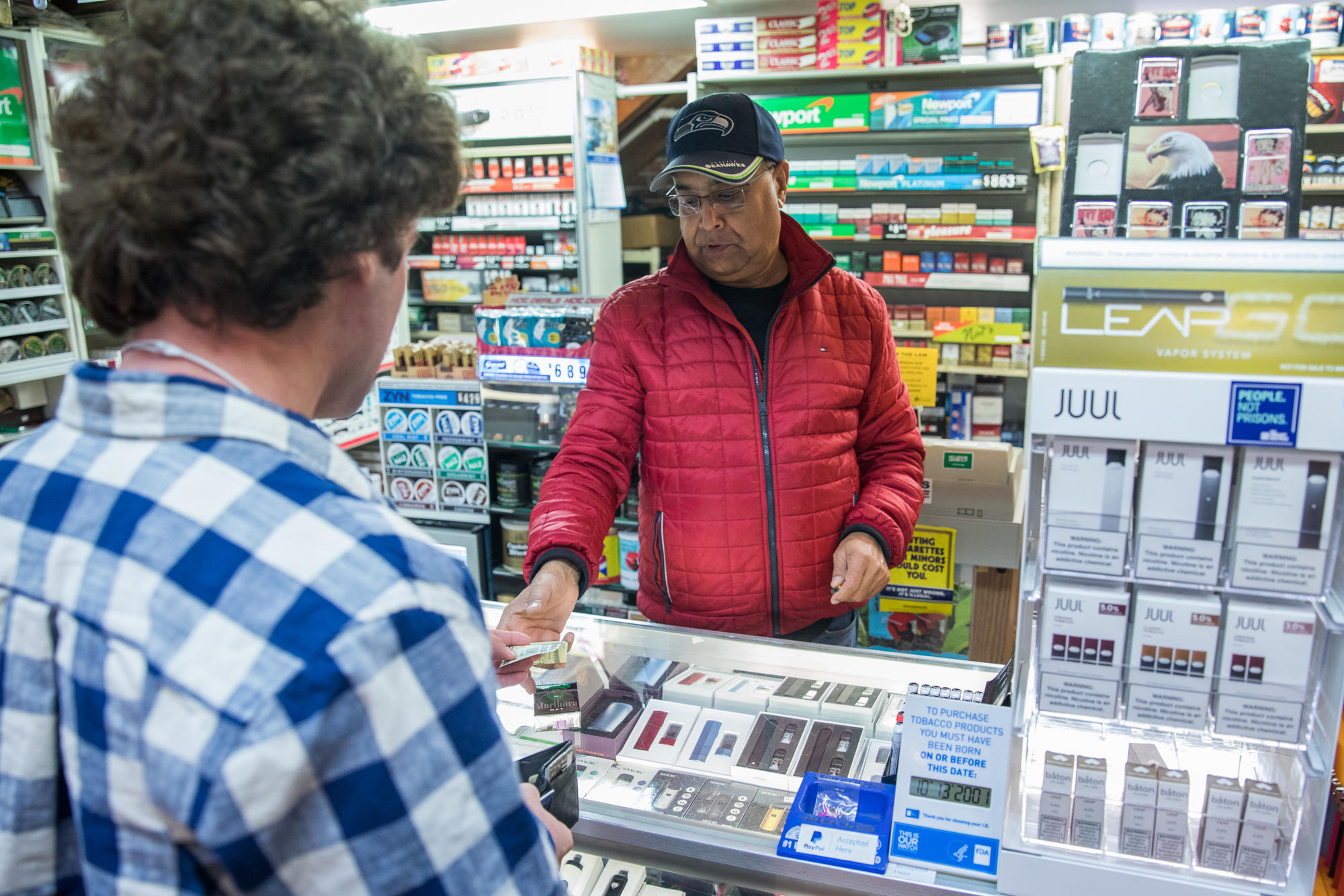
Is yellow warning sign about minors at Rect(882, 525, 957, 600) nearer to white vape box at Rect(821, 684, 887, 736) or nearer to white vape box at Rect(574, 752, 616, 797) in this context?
white vape box at Rect(821, 684, 887, 736)

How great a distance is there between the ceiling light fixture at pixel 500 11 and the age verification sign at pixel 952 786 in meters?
4.27

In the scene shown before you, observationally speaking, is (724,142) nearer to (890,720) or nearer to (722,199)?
(722,199)

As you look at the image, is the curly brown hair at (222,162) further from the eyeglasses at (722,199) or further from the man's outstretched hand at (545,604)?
the eyeglasses at (722,199)

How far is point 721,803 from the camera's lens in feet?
4.58

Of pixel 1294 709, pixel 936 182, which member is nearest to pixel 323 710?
pixel 1294 709

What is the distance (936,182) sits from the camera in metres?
4.93

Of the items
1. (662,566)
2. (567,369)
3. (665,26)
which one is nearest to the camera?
(662,566)

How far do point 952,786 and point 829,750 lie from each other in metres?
0.33

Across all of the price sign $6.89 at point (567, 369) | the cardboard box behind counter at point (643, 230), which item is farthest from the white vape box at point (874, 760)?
the cardboard box behind counter at point (643, 230)

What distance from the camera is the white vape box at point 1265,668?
106 cm

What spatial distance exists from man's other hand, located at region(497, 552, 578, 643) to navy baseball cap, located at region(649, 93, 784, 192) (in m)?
0.93

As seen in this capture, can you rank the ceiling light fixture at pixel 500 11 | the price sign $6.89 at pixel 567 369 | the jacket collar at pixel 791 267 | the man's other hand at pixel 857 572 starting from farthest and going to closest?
1. the ceiling light fixture at pixel 500 11
2. the price sign $6.89 at pixel 567 369
3. the jacket collar at pixel 791 267
4. the man's other hand at pixel 857 572

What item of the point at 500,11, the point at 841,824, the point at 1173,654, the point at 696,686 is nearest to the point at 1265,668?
the point at 1173,654

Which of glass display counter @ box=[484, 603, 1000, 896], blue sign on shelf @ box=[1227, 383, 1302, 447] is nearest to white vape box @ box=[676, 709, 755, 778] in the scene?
glass display counter @ box=[484, 603, 1000, 896]
